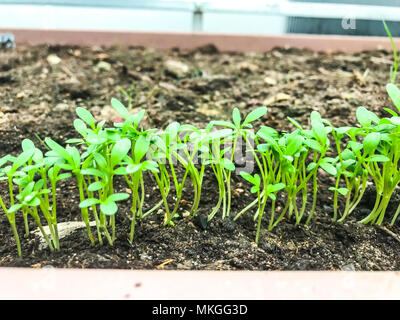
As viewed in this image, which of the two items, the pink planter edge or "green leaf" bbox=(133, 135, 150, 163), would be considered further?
"green leaf" bbox=(133, 135, 150, 163)

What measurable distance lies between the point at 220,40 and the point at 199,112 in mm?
693

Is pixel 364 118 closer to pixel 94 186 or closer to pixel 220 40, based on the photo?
pixel 94 186

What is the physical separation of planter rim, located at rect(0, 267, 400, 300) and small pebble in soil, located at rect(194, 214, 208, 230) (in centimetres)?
32

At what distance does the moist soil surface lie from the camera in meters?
0.92

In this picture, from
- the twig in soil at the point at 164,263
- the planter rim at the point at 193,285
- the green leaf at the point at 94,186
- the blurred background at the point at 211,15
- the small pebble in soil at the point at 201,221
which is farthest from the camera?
the blurred background at the point at 211,15

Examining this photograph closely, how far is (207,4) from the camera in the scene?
6.50 ft

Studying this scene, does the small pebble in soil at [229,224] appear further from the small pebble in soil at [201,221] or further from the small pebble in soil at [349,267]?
the small pebble in soil at [349,267]

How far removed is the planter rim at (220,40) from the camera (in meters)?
1.93

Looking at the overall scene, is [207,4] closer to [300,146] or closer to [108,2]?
[108,2]

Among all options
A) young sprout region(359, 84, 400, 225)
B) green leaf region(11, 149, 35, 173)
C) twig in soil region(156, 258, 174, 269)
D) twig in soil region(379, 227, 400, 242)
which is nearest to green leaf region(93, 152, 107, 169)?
green leaf region(11, 149, 35, 173)

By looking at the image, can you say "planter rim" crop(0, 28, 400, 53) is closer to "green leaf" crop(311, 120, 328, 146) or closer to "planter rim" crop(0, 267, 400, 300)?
"green leaf" crop(311, 120, 328, 146)

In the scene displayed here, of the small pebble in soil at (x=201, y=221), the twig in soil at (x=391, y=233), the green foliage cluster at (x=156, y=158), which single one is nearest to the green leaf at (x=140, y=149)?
the green foliage cluster at (x=156, y=158)

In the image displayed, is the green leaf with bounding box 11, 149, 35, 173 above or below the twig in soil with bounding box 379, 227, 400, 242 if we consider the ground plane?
above

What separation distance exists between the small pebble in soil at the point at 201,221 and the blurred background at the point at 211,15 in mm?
1271
